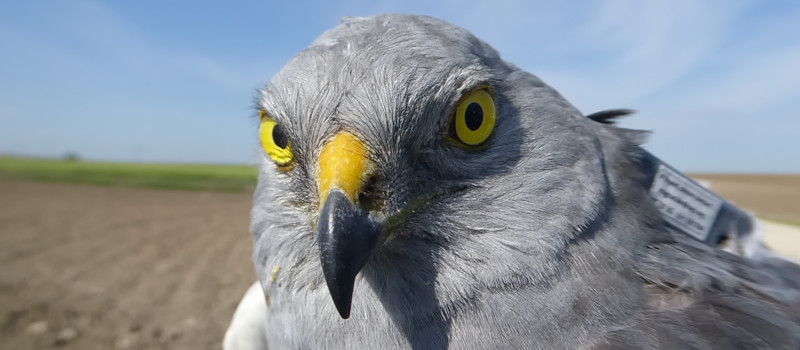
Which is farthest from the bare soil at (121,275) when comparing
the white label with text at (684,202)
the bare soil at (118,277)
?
the white label with text at (684,202)

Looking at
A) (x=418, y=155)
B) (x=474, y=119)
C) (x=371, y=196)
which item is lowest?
(x=371, y=196)

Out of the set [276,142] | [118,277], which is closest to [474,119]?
[276,142]

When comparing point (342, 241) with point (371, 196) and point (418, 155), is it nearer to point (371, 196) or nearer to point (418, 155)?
point (371, 196)

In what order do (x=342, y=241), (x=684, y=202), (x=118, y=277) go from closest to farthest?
(x=342, y=241) < (x=684, y=202) < (x=118, y=277)

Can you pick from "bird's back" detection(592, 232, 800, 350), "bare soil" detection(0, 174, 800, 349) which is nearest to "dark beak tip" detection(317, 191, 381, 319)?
"bird's back" detection(592, 232, 800, 350)

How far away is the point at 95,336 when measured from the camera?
8070 mm

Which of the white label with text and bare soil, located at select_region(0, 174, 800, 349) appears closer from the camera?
the white label with text

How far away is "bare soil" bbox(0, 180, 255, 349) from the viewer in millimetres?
8250

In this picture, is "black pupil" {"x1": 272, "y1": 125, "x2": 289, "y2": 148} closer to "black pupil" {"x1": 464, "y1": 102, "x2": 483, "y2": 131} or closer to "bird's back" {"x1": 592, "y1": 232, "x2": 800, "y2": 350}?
"black pupil" {"x1": 464, "y1": 102, "x2": 483, "y2": 131}

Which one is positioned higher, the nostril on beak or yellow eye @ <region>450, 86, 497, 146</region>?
yellow eye @ <region>450, 86, 497, 146</region>

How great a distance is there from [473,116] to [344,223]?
1.93ft

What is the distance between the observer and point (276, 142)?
1.88 meters

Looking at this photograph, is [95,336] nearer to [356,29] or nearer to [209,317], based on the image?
[209,317]

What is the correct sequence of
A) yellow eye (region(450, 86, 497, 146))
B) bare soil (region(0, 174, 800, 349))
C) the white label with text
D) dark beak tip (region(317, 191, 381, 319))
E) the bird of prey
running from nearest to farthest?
dark beak tip (region(317, 191, 381, 319)) → the bird of prey → yellow eye (region(450, 86, 497, 146)) → the white label with text → bare soil (region(0, 174, 800, 349))
